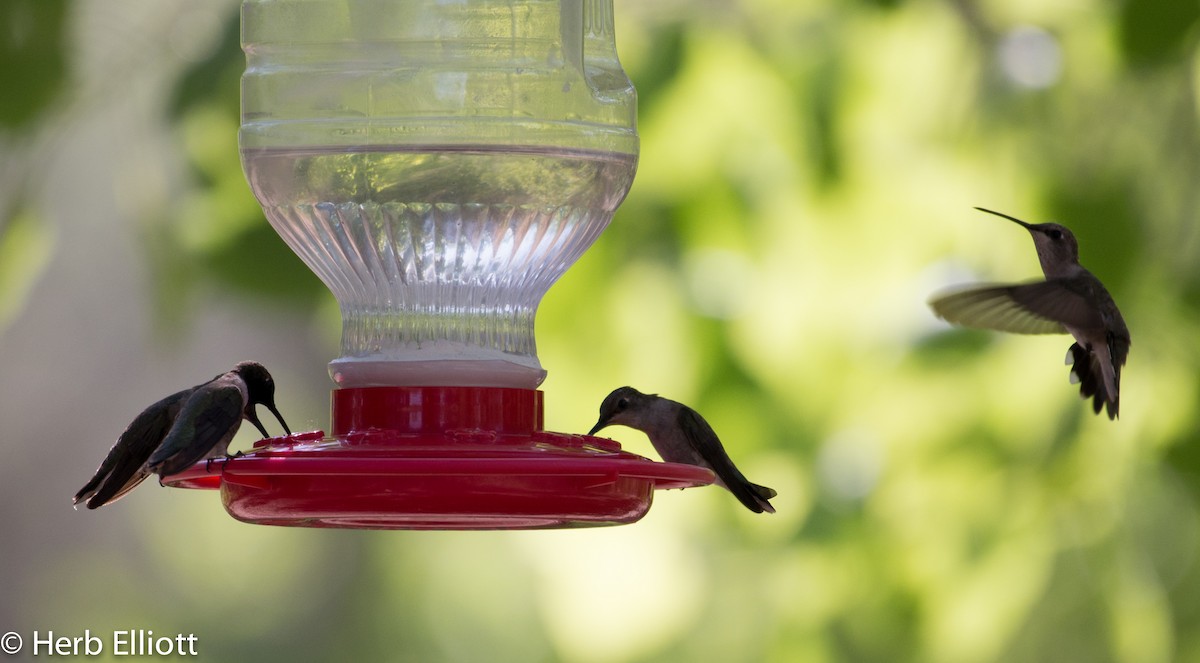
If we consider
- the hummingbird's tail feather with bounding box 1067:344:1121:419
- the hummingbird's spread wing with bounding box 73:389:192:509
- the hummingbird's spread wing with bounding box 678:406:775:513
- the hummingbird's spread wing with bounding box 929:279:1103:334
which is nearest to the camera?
the hummingbird's spread wing with bounding box 73:389:192:509

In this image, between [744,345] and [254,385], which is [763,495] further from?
[744,345]

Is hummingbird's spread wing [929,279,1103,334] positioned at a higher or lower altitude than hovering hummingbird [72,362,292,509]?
higher

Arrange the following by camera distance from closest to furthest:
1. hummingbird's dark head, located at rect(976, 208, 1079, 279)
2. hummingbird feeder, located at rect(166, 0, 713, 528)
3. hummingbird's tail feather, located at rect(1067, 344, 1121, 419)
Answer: hummingbird feeder, located at rect(166, 0, 713, 528)
hummingbird's tail feather, located at rect(1067, 344, 1121, 419)
hummingbird's dark head, located at rect(976, 208, 1079, 279)

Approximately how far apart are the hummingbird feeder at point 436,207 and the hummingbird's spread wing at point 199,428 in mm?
46

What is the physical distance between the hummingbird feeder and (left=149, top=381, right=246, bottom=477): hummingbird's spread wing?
0.15 ft

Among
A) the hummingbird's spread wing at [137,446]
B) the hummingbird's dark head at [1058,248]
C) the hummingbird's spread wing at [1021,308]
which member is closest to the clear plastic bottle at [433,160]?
the hummingbird's spread wing at [137,446]

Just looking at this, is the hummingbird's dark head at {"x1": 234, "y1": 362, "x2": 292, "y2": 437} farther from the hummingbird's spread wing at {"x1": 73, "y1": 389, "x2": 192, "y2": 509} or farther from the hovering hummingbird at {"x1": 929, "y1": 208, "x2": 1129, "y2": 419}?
the hovering hummingbird at {"x1": 929, "y1": 208, "x2": 1129, "y2": 419}

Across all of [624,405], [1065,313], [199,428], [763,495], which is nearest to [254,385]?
[199,428]

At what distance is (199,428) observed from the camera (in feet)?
7.90

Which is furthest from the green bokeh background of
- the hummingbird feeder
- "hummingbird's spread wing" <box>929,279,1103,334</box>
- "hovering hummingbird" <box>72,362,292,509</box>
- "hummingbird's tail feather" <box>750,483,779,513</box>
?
"hovering hummingbird" <box>72,362,292,509</box>

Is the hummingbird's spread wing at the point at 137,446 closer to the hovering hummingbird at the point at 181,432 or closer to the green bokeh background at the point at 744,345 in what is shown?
the hovering hummingbird at the point at 181,432

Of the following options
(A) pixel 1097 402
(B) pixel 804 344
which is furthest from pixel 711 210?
(A) pixel 1097 402

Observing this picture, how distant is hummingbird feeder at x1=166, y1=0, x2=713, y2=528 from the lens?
7.37 ft

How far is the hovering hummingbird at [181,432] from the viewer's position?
236 cm
